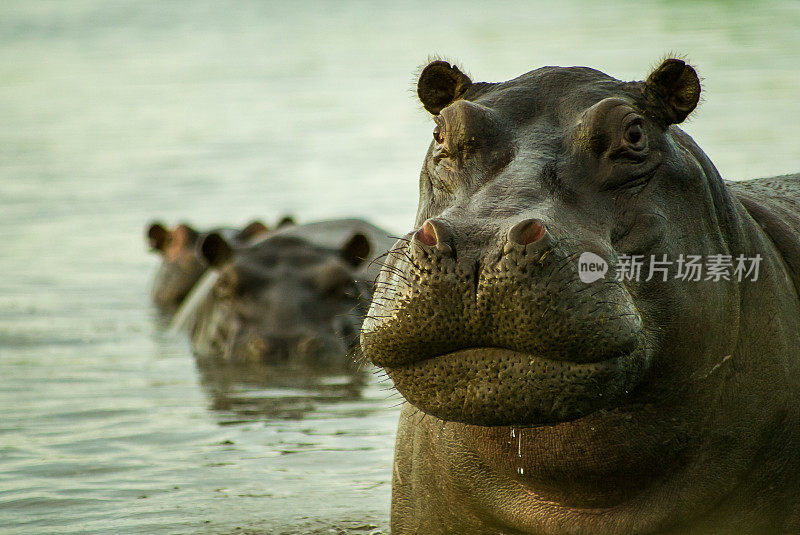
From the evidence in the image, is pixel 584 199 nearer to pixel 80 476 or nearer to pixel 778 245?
pixel 778 245

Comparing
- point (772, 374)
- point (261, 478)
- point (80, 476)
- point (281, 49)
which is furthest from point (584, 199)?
point (281, 49)

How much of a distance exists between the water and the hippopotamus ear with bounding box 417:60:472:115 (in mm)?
1885

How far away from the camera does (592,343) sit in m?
3.72

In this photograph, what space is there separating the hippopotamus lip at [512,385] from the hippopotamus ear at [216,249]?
6199 millimetres

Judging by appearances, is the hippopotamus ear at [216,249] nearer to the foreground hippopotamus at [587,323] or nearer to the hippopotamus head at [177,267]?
the hippopotamus head at [177,267]

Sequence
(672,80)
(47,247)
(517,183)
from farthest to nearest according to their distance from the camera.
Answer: (47,247) < (672,80) < (517,183)

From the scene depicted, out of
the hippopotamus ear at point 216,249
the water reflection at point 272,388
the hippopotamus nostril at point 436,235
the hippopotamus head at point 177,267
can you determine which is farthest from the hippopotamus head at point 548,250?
the hippopotamus head at point 177,267

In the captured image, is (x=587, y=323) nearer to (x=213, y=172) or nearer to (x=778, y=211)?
(x=778, y=211)

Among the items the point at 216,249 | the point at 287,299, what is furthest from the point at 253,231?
the point at 287,299

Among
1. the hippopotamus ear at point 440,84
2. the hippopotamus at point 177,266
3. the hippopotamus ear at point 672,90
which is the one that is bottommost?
the hippopotamus at point 177,266

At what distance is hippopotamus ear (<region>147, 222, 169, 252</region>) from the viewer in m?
12.8

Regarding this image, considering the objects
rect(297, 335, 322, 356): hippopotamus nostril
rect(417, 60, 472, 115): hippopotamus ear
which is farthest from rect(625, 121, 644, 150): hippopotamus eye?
rect(297, 335, 322, 356): hippopotamus nostril

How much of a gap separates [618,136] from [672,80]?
0.33 meters

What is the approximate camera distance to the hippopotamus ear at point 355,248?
9.91 meters
